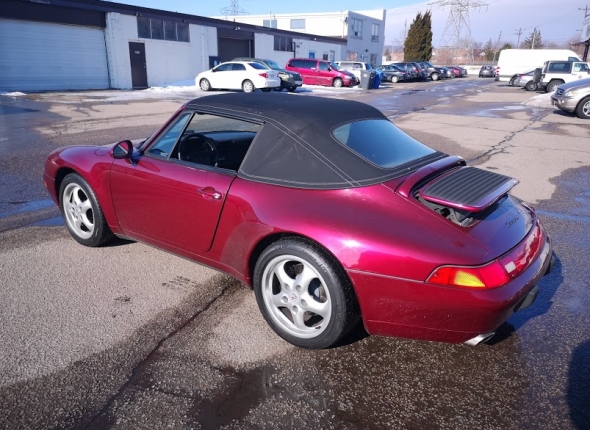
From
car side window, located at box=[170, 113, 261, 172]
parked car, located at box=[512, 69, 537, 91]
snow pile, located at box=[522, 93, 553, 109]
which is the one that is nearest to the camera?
car side window, located at box=[170, 113, 261, 172]

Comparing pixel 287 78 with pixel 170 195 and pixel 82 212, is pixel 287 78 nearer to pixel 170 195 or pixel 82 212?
pixel 82 212

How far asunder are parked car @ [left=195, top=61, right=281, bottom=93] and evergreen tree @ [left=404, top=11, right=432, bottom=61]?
44.2 meters

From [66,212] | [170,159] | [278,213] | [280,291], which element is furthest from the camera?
[66,212]

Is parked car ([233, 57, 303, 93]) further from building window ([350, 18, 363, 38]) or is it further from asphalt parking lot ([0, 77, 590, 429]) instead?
building window ([350, 18, 363, 38])

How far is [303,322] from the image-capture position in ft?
8.97

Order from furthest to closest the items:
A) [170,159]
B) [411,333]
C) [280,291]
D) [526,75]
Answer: [526,75] < [170,159] < [280,291] < [411,333]

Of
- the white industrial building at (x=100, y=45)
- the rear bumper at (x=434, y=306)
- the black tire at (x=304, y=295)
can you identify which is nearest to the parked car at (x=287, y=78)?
the white industrial building at (x=100, y=45)

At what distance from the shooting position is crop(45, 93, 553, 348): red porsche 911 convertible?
2.33m

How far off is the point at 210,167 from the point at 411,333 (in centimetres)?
175

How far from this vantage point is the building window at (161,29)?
87.2 feet

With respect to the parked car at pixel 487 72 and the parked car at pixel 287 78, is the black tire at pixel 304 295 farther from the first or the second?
the parked car at pixel 487 72

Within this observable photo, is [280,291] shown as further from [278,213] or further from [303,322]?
[278,213]

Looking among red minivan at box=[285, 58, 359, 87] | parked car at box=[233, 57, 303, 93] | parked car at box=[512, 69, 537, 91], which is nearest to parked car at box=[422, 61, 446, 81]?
parked car at box=[512, 69, 537, 91]

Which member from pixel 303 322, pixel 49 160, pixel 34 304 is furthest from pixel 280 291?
pixel 49 160
